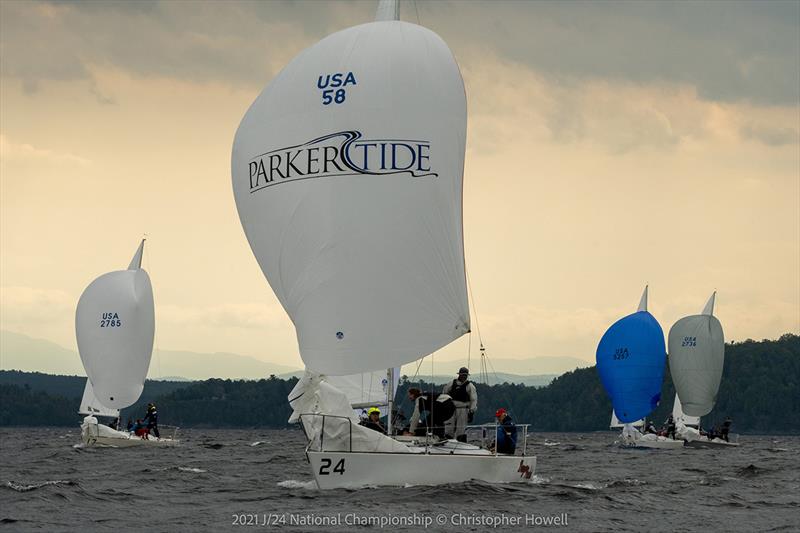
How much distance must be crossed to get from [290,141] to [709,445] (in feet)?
140

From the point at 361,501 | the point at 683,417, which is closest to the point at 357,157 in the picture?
the point at 361,501

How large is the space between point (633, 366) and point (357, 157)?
39055mm

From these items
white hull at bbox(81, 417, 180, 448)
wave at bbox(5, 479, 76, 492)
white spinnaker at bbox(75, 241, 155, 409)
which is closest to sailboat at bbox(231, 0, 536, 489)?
wave at bbox(5, 479, 76, 492)

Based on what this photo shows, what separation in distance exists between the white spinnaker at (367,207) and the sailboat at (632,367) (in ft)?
123

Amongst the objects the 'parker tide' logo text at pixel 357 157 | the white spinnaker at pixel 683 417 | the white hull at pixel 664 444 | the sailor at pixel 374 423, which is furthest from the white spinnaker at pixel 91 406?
the 'parker tide' logo text at pixel 357 157

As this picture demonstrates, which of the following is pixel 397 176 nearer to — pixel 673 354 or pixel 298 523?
pixel 298 523

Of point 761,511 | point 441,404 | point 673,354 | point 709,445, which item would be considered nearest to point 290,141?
point 441,404

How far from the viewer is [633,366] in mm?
57750

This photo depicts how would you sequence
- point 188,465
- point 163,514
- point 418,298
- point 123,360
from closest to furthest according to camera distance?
point 163,514, point 418,298, point 188,465, point 123,360

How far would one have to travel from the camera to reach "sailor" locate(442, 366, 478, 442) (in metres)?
21.7

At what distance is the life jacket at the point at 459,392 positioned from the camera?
21844mm

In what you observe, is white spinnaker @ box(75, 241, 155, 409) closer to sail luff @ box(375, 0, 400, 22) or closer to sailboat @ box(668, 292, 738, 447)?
sailboat @ box(668, 292, 738, 447)

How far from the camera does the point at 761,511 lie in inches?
862

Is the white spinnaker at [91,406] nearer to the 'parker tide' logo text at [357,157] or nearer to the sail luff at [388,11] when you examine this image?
the sail luff at [388,11]
